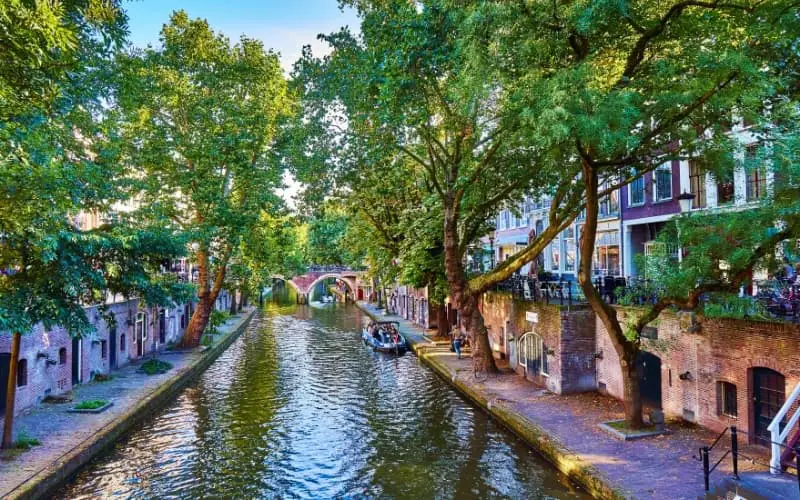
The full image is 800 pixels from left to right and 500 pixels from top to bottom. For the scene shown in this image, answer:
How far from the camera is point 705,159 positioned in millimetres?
12398

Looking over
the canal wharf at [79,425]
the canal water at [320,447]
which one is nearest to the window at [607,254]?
the canal water at [320,447]

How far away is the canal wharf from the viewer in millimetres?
11500

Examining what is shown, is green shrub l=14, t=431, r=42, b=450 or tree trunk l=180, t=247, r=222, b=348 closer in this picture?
green shrub l=14, t=431, r=42, b=450

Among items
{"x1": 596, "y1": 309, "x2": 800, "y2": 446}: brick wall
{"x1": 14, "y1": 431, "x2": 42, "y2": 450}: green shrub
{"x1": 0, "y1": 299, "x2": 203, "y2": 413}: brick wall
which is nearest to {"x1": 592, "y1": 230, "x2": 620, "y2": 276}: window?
{"x1": 596, "y1": 309, "x2": 800, "y2": 446}: brick wall

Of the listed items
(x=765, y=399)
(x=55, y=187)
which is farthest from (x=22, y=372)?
(x=765, y=399)

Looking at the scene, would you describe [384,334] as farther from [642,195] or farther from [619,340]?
[619,340]

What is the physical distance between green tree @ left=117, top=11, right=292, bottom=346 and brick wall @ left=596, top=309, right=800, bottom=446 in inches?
753

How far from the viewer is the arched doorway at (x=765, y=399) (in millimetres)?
11618

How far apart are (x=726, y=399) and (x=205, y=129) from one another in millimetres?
24809

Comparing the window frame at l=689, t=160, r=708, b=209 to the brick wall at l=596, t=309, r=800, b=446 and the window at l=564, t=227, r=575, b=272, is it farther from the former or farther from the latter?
the window at l=564, t=227, r=575, b=272

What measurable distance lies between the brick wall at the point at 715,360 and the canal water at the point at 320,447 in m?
4.25

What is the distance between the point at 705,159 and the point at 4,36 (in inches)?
521

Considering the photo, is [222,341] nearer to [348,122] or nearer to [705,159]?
[348,122]

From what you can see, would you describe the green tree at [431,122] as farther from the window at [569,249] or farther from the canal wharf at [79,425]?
the canal wharf at [79,425]
